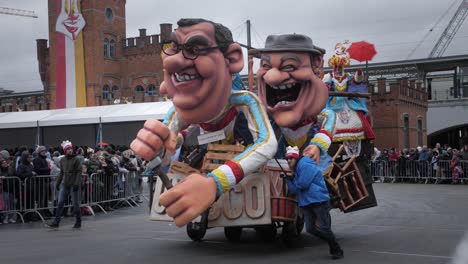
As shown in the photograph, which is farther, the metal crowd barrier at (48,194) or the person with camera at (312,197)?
the metal crowd barrier at (48,194)

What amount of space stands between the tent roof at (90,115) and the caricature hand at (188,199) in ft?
55.5

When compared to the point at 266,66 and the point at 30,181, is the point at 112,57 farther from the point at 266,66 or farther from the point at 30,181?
the point at 266,66

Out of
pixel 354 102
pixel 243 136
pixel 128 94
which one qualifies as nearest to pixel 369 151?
pixel 354 102

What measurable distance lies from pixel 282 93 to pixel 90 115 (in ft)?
66.7

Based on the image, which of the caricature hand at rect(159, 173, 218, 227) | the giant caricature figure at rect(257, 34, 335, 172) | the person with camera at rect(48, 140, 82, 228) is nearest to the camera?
the caricature hand at rect(159, 173, 218, 227)

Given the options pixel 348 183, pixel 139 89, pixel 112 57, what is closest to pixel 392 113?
pixel 139 89

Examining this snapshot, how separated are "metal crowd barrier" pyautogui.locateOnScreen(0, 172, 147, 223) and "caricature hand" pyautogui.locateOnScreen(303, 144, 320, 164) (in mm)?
7120

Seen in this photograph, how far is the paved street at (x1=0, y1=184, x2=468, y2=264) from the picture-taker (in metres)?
7.95

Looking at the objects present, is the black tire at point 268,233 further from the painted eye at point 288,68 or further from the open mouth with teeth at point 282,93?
the painted eye at point 288,68

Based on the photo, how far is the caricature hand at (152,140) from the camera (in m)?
7.78

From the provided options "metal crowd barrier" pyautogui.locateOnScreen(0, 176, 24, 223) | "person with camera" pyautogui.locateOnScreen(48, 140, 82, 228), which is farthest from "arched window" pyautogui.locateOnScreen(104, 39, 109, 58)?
"person with camera" pyautogui.locateOnScreen(48, 140, 82, 228)

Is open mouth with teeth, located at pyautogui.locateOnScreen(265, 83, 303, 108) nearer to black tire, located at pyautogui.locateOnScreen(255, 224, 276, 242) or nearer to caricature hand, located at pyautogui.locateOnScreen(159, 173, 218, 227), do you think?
black tire, located at pyautogui.locateOnScreen(255, 224, 276, 242)

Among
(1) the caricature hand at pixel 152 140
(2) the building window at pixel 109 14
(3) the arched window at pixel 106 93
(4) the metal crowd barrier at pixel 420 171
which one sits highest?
(2) the building window at pixel 109 14

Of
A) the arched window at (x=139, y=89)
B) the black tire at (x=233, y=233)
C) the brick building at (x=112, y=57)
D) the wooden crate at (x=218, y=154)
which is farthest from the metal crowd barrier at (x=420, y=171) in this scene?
the arched window at (x=139, y=89)
